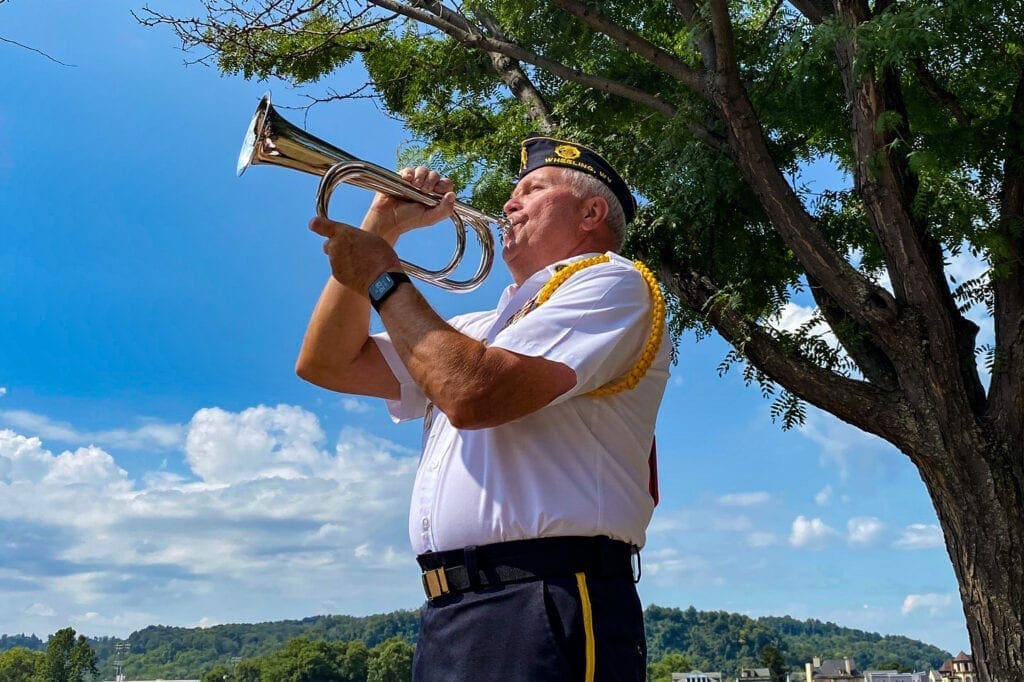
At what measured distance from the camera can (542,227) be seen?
7.75 ft

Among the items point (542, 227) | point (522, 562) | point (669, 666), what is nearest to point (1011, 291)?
point (542, 227)

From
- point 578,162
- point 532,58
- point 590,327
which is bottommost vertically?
point 590,327

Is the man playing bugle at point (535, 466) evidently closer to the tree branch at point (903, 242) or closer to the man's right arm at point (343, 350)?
the man's right arm at point (343, 350)

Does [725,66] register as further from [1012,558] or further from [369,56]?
[369,56]

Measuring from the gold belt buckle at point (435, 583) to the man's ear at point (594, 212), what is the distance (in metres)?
0.87

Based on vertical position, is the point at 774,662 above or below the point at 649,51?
above

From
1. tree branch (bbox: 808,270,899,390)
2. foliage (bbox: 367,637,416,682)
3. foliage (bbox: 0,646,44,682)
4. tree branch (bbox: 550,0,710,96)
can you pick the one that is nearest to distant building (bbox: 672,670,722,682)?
foliage (bbox: 367,637,416,682)

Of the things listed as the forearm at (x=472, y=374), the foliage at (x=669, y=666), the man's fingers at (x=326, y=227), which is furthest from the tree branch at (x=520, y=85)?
the foliage at (x=669, y=666)

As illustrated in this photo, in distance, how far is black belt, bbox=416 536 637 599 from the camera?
73.1 inches

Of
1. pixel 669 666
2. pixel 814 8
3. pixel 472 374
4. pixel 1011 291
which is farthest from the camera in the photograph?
pixel 669 666

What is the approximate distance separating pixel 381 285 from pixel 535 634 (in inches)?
27.9

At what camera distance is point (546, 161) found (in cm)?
254

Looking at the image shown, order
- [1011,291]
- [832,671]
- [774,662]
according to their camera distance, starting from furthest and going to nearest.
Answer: [832,671]
[774,662]
[1011,291]

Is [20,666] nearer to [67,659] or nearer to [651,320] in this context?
[67,659]
